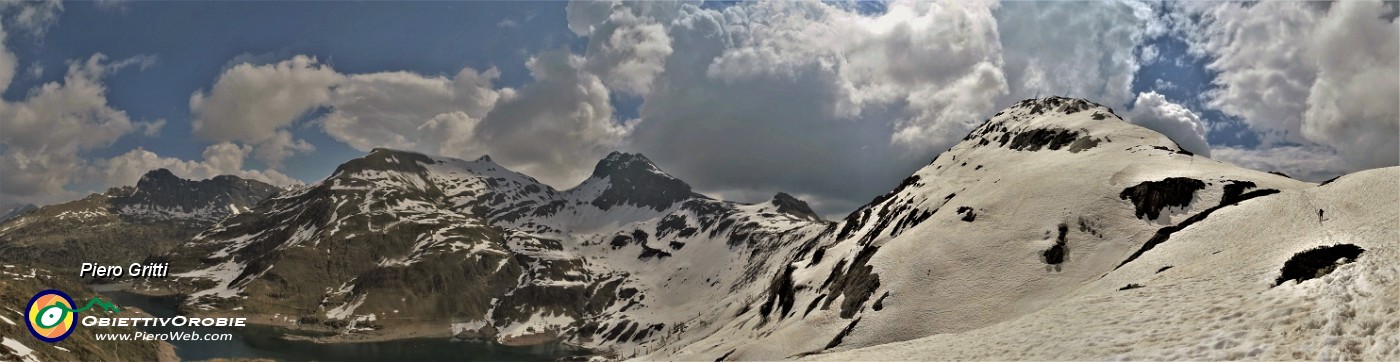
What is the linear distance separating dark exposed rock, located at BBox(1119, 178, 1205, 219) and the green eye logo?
10195 centimetres

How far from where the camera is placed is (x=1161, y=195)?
62969mm

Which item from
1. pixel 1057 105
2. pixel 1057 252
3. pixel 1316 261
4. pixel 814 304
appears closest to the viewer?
pixel 1316 261

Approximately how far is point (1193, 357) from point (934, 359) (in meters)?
10.5

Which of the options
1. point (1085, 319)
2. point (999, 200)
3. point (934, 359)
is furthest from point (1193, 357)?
point (999, 200)

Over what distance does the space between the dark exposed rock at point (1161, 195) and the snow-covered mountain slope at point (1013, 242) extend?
105mm

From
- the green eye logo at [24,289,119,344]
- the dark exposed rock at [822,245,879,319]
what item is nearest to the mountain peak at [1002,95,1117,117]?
the dark exposed rock at [822,245,879,319]

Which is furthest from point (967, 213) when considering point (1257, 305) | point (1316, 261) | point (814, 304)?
point (1257, 305)

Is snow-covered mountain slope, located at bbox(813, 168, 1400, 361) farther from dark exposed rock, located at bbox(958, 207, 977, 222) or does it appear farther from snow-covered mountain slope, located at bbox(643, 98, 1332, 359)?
dark exposed rock, located at bbox(958, 207, 977, 222)

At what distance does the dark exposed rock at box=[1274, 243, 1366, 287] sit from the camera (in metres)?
22.6

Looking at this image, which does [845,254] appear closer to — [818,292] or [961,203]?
[818,292]

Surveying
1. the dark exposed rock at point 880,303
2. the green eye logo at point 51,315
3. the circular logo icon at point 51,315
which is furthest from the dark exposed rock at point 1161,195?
the circular logo icon at point 51,315

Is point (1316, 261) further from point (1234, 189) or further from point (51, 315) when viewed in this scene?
point (51, 315)

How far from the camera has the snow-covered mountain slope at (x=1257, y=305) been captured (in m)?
17.8

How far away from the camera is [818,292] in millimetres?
93625
